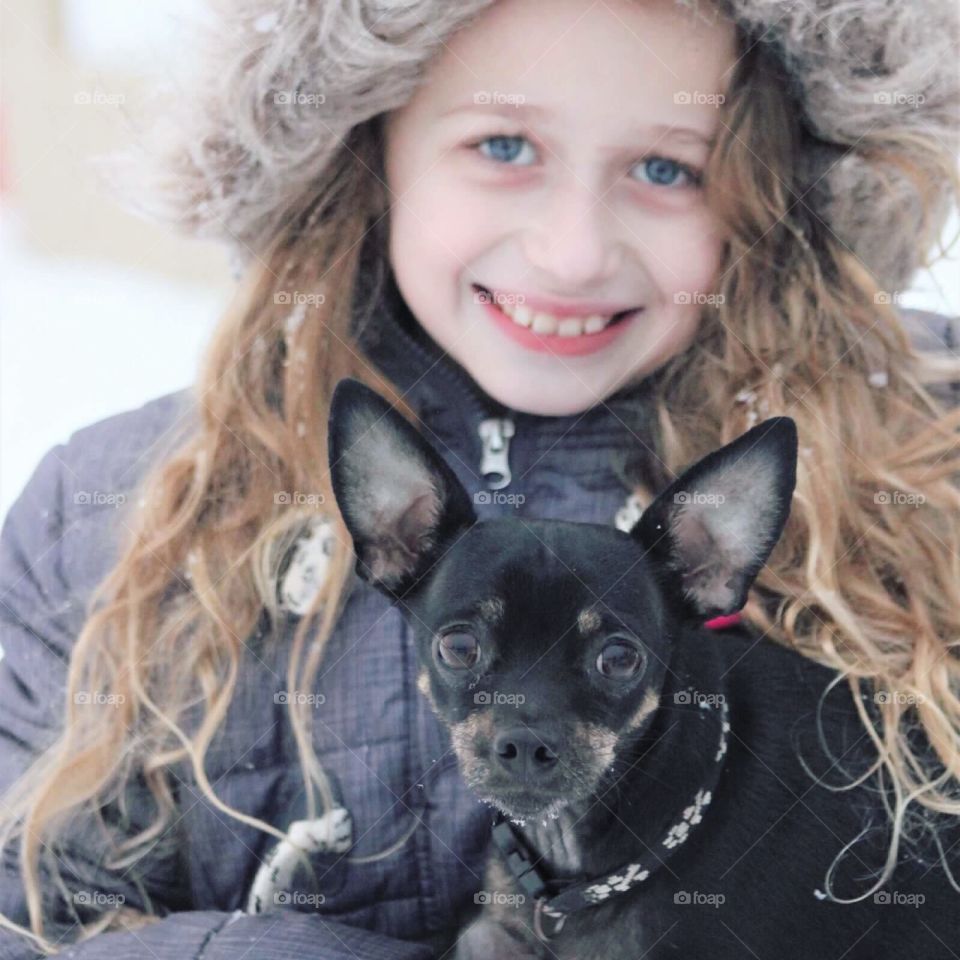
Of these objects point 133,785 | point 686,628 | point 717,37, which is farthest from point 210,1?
point 133,785

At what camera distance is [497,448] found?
6.04ft

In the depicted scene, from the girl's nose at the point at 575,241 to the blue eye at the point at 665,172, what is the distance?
91 millimetres

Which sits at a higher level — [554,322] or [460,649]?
[554,322]

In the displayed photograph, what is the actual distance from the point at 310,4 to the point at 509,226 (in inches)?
15.8

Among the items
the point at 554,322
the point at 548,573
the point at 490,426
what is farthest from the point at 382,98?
the point at 548,573

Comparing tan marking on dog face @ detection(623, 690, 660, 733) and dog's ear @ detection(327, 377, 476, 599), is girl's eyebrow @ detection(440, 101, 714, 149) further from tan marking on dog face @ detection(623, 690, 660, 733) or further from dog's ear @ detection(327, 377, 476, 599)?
tan marking on dog face @ detection(623, 690, 660, 733)

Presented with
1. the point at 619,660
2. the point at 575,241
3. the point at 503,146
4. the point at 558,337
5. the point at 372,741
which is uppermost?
the point at 503,146

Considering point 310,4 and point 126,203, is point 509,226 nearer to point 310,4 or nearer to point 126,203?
point 310,4

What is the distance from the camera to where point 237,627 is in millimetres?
1854

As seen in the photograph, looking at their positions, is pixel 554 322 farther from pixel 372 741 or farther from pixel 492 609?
pixel 372 741

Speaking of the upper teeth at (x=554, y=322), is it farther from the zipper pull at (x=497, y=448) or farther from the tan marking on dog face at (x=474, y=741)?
the tan marking on dog face at (x=474, y=741)

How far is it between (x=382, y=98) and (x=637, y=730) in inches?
37.3

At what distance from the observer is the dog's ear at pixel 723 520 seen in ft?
4.44

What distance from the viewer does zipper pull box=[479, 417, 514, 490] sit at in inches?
72.3
